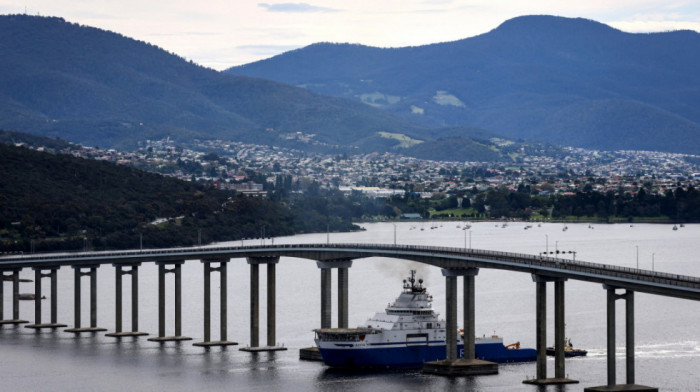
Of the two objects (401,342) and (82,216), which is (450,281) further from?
(82,216)

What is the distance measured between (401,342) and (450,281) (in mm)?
5766

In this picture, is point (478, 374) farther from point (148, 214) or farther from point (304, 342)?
point (148, 214)

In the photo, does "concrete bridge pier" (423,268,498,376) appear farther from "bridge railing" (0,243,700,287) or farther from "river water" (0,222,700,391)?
"bridge railing" (0,243,700,287)

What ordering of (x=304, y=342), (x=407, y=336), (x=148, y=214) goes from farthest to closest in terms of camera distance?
(x=148, y=214)
(x=304, y=342)
(x=407, y=336)

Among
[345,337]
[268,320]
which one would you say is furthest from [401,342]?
[268,320]

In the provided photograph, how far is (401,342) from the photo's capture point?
8400 centimetres

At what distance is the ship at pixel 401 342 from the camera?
83375 millimetres

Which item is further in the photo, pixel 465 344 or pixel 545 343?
pixel 465 344

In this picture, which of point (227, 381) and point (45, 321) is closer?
point (227, 381)

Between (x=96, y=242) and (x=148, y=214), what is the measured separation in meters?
15.6

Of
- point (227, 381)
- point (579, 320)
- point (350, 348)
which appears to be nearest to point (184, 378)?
point (227, 381)

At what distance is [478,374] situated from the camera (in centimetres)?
7869

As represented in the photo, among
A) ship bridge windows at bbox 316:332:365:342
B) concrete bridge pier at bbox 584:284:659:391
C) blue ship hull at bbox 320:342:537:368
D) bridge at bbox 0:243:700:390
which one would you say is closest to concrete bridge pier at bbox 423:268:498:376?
bridge at bbox 0:243:700:390

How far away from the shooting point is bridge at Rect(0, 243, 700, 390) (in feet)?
221
